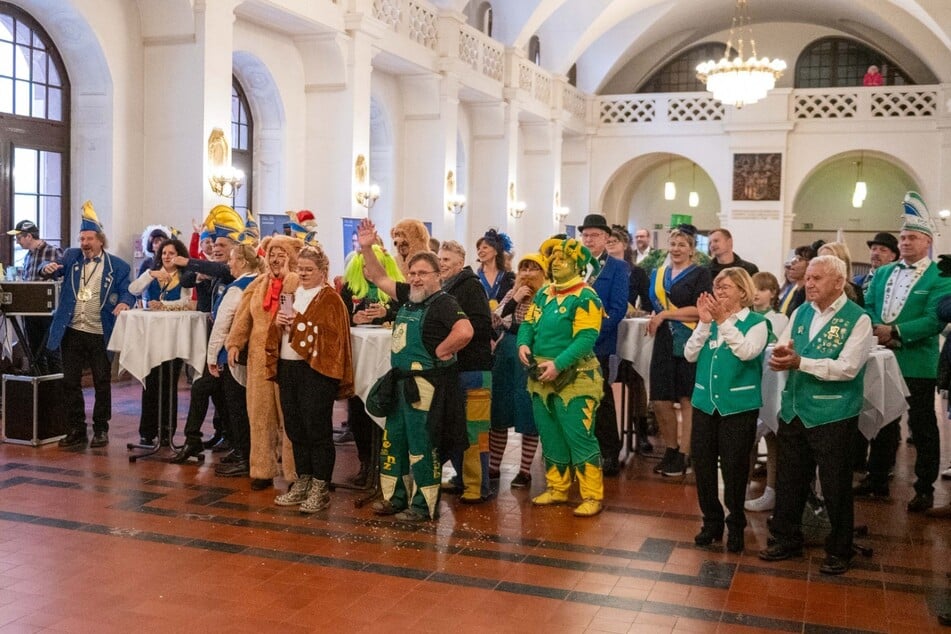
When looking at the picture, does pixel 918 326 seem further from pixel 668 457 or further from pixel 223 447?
pixel 223 447

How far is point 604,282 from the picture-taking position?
676cm

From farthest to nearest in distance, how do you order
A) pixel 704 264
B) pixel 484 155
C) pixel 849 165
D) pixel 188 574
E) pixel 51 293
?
pixel 849 165
pixel 484 155
pixel 51 293
pixel 704 264
pixel 188 574

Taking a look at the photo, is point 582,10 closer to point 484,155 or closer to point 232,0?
point 484,155

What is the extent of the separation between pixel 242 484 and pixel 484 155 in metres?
13.8

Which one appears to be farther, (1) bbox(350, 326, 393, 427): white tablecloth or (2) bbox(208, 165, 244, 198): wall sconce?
(2) bbox(208, 165, 244, 198): wall sconce

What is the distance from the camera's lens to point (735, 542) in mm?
5109

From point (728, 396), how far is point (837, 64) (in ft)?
71.1

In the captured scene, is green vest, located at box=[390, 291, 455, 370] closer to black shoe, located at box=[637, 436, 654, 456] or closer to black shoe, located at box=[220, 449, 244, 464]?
black shoe, located at box=[220, 449, 244, 464]

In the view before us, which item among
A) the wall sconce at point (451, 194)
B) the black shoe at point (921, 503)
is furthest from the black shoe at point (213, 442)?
the wall sconce at point (451, 194)

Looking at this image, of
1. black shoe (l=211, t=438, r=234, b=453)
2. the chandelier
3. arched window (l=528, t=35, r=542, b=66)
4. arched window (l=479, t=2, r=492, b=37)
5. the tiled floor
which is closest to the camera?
the tiled floor

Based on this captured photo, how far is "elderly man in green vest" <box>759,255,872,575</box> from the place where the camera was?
Result: 15.4ft

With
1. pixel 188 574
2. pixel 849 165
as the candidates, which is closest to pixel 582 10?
pixel 849 165

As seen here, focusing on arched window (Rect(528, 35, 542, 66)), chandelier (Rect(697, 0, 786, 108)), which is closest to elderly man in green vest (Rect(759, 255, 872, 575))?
chandelier (Rect(697, 0, 786, 108))

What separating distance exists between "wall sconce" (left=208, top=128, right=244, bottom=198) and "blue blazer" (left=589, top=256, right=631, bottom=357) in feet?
18.8
